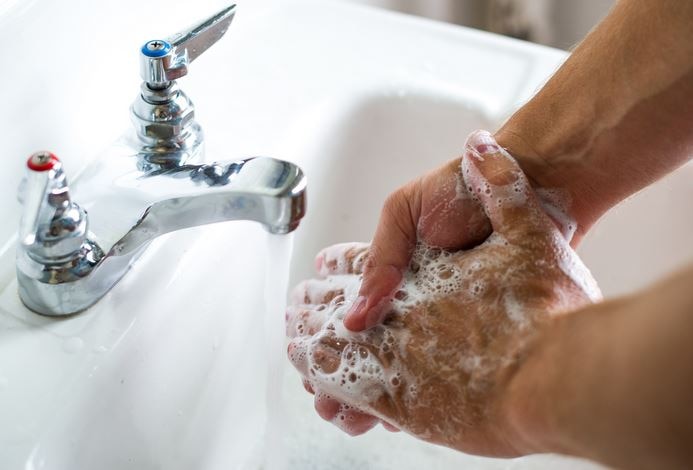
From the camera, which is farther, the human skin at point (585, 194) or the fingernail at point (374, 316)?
the fingernail at point (374, 316)

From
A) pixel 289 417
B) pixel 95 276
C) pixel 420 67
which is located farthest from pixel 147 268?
pixel 420 67

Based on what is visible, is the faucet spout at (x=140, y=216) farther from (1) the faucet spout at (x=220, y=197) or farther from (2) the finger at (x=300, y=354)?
(2) the finger at (x=300, y=354)

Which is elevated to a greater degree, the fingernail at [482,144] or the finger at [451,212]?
the fingernail at [482,144]

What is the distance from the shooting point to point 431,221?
1.94 ft

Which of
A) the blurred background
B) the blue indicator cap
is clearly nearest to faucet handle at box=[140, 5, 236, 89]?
the blue indicator cap

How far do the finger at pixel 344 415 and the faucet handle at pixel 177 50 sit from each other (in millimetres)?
228

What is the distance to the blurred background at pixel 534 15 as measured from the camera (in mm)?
1139

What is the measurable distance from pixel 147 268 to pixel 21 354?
0.10 m

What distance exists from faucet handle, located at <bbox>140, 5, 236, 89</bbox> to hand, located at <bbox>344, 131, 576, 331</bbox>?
17 cm

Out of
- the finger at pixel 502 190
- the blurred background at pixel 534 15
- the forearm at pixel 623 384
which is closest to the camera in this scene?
the forearm at pixel 623 384

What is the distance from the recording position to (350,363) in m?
0.56

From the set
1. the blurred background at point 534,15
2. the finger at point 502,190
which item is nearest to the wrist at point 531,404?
the finger at point 502,190

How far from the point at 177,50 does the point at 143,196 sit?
9cm

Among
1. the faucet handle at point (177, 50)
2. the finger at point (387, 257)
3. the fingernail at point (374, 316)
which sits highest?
the faucet handle at point (177, 50)
